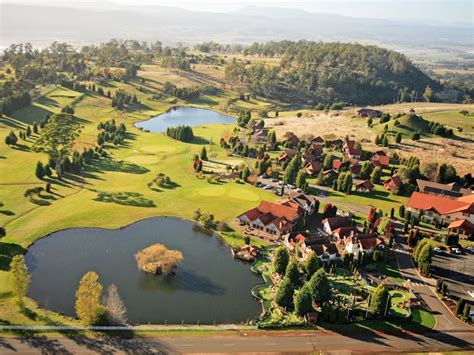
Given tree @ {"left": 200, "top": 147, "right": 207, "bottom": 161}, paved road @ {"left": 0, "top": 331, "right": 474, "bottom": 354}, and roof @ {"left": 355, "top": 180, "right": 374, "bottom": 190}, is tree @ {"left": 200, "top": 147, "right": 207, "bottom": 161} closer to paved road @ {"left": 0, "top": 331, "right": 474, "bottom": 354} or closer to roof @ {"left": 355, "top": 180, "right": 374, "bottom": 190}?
roof @ {"left": 355, "top": 180, "right": 374, "bottom": 190}

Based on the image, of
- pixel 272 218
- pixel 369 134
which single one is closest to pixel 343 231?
pixel 272 218

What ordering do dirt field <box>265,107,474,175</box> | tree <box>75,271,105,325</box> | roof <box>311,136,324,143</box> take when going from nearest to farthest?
tree <box>75,271,105,325</box>
dirt field <box>265,107,474,175</box>
roof <box>311,136,324,143</box>

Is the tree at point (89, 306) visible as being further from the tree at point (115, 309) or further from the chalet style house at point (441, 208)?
the chalet style house at point (441, 208)

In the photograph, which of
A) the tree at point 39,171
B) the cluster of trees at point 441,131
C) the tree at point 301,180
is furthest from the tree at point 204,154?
the cluster of trees at point 441,131

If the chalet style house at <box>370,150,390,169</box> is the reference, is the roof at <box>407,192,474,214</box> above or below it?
below

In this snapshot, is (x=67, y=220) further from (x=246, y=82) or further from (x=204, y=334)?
(x=246, y=82)

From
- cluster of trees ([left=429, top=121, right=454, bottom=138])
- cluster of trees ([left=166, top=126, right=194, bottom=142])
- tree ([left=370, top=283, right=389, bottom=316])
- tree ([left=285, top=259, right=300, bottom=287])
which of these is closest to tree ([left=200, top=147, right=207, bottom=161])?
cluster of trees ([left=166, top=126, right=194, bottom=142])

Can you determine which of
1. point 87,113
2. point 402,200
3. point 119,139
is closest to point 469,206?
point 402,200

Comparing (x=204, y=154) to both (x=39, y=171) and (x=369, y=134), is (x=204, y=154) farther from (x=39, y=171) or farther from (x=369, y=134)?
(x=369, y=134)

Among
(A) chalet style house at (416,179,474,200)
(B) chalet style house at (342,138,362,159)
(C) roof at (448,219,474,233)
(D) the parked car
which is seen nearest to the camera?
(D) the parked car
